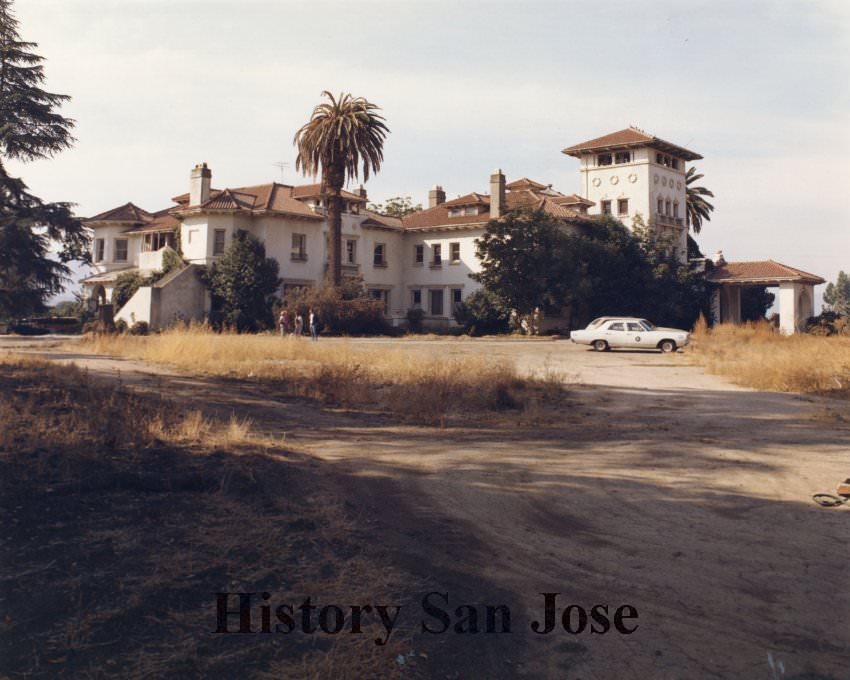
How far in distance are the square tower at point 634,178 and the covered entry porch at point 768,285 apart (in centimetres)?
414

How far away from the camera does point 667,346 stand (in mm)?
31531

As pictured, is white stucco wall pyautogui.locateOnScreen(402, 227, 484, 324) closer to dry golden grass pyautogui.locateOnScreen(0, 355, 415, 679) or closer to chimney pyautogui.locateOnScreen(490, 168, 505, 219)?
chimney pyautogui.locateOnScreen(490, 168, 505, 219)

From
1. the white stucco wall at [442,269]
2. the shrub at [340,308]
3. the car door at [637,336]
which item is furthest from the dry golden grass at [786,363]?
the white stucco wall at [442,269]

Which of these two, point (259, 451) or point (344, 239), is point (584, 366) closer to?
point (259, 451)

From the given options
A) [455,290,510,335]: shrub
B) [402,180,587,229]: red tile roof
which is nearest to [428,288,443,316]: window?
[402,180,587,229]: red tile roof

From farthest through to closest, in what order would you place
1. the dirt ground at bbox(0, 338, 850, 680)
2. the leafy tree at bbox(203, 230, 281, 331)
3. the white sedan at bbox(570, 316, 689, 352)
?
the leafy tree at bbox(203, 230, 281, 331) → the white sedan at bbox(570, 316, 689, 352) → the dirt ground at bbox(0, 338, 850, 680)

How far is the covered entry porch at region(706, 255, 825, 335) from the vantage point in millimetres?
53000

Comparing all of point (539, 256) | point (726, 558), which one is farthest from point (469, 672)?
point (539, 256)

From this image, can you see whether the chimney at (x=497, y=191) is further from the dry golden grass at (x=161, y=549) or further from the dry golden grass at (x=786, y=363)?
the dry golden grass at (x=161, y=549)

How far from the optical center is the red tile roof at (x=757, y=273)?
52875 mm

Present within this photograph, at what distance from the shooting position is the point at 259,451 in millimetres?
9008

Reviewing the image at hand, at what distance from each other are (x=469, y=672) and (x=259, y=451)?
512cm

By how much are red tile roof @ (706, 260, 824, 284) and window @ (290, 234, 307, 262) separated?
2823 cm

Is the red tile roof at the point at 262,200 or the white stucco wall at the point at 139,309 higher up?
the red tile roof at the point at 262,200
